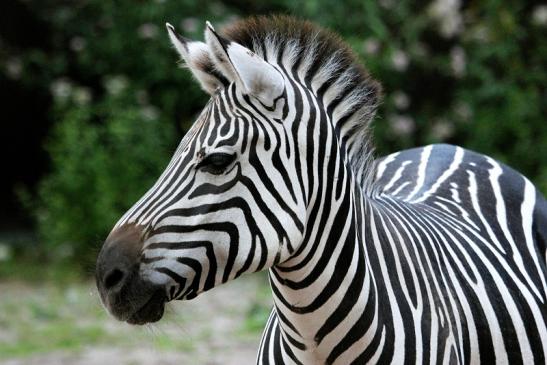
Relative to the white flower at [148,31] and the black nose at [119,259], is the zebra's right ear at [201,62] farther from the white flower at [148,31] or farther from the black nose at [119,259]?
the white flower at [148,31]

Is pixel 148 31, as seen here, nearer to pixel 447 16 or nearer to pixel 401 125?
pixel 401 125

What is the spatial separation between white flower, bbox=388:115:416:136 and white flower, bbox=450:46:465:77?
71cm

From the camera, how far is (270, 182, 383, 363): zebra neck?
318cm

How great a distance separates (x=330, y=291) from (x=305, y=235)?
0.19 meters

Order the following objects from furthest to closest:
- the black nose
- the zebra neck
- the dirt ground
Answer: the dirt ground < the zebra neck < the black nose

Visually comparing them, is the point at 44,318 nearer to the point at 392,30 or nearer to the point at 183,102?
the point at 183,102

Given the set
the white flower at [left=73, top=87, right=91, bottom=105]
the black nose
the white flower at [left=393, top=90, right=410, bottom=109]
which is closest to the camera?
the black nose

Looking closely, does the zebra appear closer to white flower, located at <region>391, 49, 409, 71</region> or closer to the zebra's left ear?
the zebra's left ear

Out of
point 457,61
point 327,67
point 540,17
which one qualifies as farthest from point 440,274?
point 540,17

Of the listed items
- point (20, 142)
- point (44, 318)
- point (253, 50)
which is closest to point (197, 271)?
point (253, 50)

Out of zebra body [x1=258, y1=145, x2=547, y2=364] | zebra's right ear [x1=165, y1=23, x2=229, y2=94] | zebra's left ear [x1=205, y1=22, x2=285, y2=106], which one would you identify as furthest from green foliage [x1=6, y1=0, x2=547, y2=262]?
zebra's left ear [x1=205, y1=22, x2=285, y2=106]

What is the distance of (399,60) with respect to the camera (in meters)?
11.3

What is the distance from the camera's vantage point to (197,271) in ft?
9.78

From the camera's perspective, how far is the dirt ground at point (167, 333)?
288 inches
